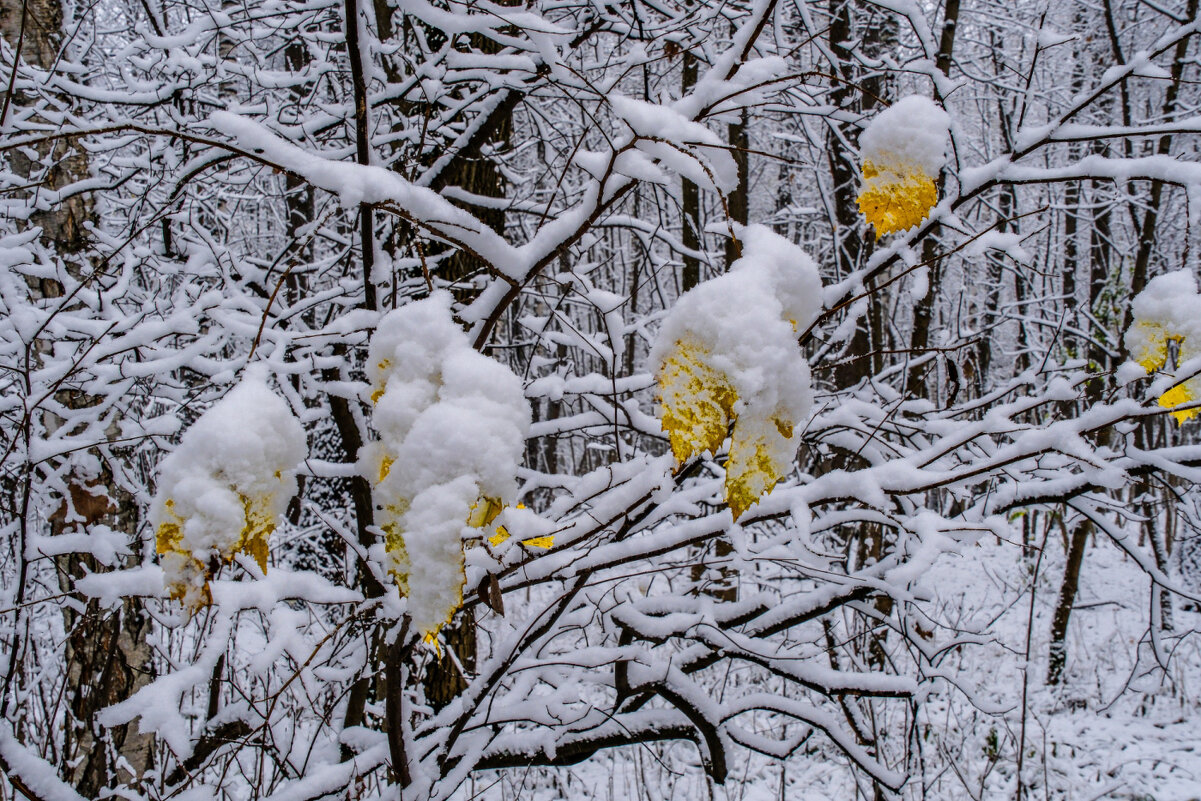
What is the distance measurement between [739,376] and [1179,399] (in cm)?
108

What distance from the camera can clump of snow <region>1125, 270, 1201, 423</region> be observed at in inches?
46.7

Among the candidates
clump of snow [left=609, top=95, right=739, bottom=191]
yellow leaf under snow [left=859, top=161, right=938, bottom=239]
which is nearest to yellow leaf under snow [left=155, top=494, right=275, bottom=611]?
clump of snow [left=609, top=95, right=739, bottom=191]

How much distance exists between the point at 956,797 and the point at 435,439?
5.12 meters

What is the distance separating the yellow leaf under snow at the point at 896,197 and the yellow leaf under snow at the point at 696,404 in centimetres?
50

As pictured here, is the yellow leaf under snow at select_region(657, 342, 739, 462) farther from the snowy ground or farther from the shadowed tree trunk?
the snowy ground

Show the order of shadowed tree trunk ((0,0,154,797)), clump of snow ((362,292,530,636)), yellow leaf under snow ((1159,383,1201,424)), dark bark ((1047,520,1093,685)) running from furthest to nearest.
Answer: dark bark ((1047,520,1093,685))
shadowed tree trunk ((0,0,154,797))
yellow leaf under snow ((1159,383,1201,424))
clump of snow ((362,292,530,636))

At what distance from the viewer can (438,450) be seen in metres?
0.62

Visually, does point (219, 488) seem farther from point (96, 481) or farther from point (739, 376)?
point (96, 481)

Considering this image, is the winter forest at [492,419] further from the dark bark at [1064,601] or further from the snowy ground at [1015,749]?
the dark bark at [1064,601]

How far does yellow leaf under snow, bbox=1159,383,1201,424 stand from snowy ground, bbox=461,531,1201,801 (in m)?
2.54

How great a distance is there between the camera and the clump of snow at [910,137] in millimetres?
962

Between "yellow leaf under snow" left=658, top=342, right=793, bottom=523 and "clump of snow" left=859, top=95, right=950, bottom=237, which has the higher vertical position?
"clump of snow" left=859, top=95, right=950, bottom=237

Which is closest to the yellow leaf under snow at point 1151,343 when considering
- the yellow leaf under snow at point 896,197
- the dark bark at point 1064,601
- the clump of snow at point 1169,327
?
the clump of snow at point 1169,327

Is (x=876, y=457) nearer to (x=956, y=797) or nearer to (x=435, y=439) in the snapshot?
(x=435, y=439)
